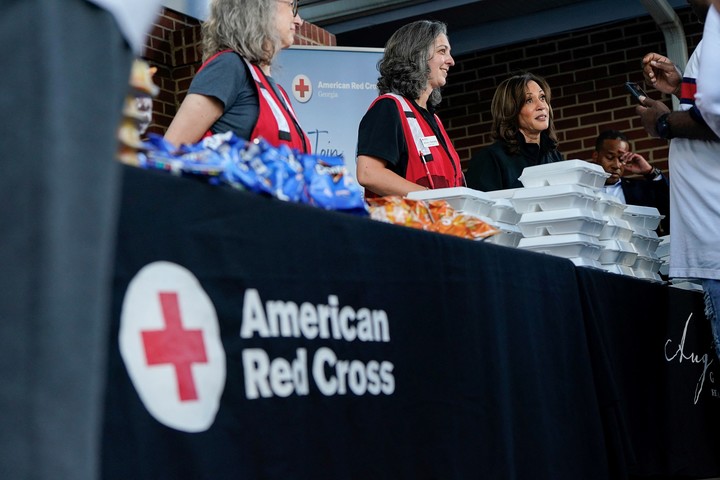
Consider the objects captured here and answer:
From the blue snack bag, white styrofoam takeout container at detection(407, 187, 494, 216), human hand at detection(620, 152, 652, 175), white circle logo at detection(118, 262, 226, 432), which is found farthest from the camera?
human hand at detection(620, 152, 652, 175)

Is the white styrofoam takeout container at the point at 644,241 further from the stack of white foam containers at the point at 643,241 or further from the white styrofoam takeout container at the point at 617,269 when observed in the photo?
the white styrofoam takeout container at the point at 617,269

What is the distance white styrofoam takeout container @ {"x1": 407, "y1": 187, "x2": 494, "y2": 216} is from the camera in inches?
108

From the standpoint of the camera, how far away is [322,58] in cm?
586

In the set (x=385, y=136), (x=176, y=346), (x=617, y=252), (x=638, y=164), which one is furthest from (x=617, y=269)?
(x=176, y=346)

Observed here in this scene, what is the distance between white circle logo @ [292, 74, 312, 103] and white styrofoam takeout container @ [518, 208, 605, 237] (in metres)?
2.84

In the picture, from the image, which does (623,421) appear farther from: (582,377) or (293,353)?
(293,353)

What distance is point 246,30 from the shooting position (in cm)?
278

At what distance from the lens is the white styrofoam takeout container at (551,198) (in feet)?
10.4

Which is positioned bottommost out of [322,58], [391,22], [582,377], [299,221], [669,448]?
[669,448]

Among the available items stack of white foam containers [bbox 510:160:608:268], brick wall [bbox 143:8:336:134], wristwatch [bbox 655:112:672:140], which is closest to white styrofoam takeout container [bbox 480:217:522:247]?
stack of white foam containers [bbox 510:160:608:268]

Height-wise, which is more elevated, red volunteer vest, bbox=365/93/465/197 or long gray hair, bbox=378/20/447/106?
long gray hair, bbox=378/20/447/106

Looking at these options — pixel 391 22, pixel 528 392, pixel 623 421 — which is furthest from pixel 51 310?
pixel 391 22

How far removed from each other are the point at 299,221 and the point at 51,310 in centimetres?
94
